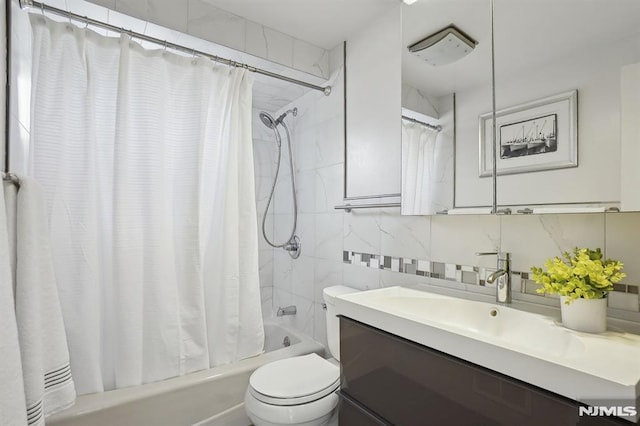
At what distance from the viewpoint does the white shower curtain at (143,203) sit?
1338mm

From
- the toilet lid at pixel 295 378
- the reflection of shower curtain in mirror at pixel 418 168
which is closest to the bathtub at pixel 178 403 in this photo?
the toilet lid at pixel 295 378

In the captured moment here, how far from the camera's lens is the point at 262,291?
286 cm

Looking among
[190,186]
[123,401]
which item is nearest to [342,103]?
[190,186]

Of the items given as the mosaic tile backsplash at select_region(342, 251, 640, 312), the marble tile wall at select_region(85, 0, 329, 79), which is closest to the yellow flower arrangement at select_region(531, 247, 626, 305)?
the mosaic tile backsplash at select_region(342, 251, 640, 312)

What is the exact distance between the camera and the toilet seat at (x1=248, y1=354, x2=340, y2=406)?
129 centimetres

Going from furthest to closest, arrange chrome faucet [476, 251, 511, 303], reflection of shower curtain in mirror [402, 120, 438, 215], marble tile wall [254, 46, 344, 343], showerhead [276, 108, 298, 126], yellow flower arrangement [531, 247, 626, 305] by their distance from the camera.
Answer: showerhead [276, 108, 298, 126] < marble tile wall [254, 46, 344, 343] < reflection of shower curtain in mirror [402, 120, 438, 215] < chrome faucet [476, 251, 511, 303] < yellow flower arrangement [531, 247, 626, 305]

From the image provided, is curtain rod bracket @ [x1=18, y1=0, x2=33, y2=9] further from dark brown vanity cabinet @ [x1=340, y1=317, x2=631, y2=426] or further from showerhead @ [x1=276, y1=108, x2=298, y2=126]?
dark brown vanity cabinet @ [x1=340, y1=317, x2=631, y2=426]

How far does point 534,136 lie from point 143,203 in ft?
5.37

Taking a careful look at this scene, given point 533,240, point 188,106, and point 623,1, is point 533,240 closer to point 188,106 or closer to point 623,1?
point 623,1

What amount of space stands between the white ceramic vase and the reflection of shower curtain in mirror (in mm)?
620

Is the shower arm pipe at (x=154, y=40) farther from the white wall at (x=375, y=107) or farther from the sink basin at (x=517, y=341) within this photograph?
the sink basin at (x=517, y=341)

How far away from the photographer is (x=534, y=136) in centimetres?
111

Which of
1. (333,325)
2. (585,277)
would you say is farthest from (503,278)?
(333,325)

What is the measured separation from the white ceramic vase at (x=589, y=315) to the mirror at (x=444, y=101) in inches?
17.1
